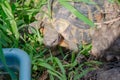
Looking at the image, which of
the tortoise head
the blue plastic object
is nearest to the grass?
the tortoise head

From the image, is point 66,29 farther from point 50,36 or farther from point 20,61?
point 20,61

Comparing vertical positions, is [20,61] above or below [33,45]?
above

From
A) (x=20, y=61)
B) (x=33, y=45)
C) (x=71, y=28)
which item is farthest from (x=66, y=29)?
(x=20, y=61)

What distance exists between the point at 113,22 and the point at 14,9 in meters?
0.69

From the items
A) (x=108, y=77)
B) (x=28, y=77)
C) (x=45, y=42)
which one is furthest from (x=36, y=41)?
(x=28, y=77)

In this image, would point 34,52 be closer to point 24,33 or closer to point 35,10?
point 24,33

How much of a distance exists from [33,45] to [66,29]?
25 centimetres

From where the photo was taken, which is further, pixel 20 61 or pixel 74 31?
pixel 74 31

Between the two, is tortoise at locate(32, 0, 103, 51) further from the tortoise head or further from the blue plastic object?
the blue plastic object

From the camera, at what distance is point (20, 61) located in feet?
4.38

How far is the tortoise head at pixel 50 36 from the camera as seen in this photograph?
2.01 meters

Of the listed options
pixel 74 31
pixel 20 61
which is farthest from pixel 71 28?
pixel 20 61

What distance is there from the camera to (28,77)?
1222mm

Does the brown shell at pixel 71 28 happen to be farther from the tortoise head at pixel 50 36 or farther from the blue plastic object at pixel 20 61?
the blue plastic object at pixel 20 61
